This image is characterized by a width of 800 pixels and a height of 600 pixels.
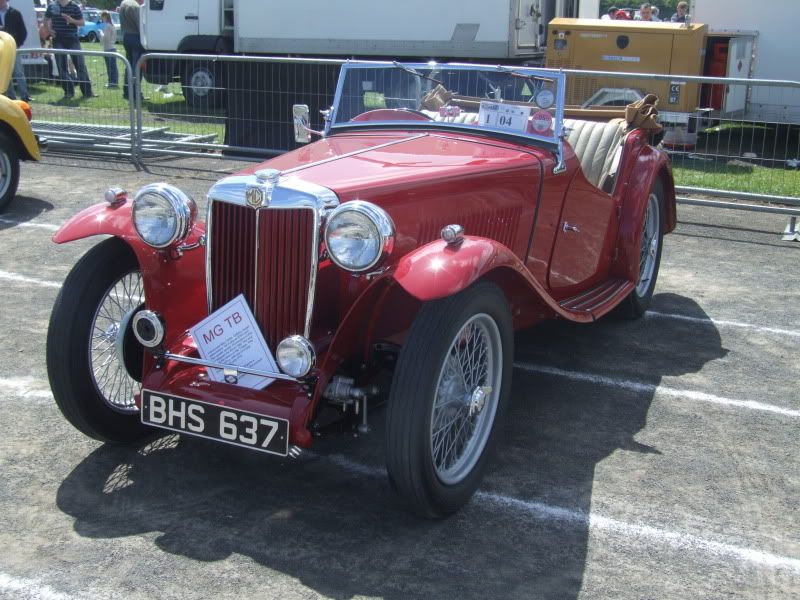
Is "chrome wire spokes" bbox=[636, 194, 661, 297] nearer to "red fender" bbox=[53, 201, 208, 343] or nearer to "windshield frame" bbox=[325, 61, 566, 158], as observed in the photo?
"windshield frame" bbox=[325, 61, 566, 158]

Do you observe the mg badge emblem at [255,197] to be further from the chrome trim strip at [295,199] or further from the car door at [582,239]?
the car door at [582,239]

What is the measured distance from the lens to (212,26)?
50.0 feet

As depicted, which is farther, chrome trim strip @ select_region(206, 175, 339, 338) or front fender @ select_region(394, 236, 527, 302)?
chrome trim strip @ select_region(206, 175, 339, 338)

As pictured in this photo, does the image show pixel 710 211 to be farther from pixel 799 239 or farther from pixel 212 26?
pixel 212 26

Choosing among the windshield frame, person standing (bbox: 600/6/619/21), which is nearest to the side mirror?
the windshield frame

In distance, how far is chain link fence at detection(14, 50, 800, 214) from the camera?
9.18 meters

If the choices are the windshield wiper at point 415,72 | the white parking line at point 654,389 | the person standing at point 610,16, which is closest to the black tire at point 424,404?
the white parking line at point 654,389

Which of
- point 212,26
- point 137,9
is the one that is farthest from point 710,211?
point 137,9

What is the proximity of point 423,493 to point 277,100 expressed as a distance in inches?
310

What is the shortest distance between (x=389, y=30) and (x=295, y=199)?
10.5 metres

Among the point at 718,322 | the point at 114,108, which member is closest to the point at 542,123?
Result: the point at 718,322

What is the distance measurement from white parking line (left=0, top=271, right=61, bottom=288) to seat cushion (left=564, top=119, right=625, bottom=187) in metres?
3.36

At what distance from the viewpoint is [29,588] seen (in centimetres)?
287

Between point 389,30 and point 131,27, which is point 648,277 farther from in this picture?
point 131,27
